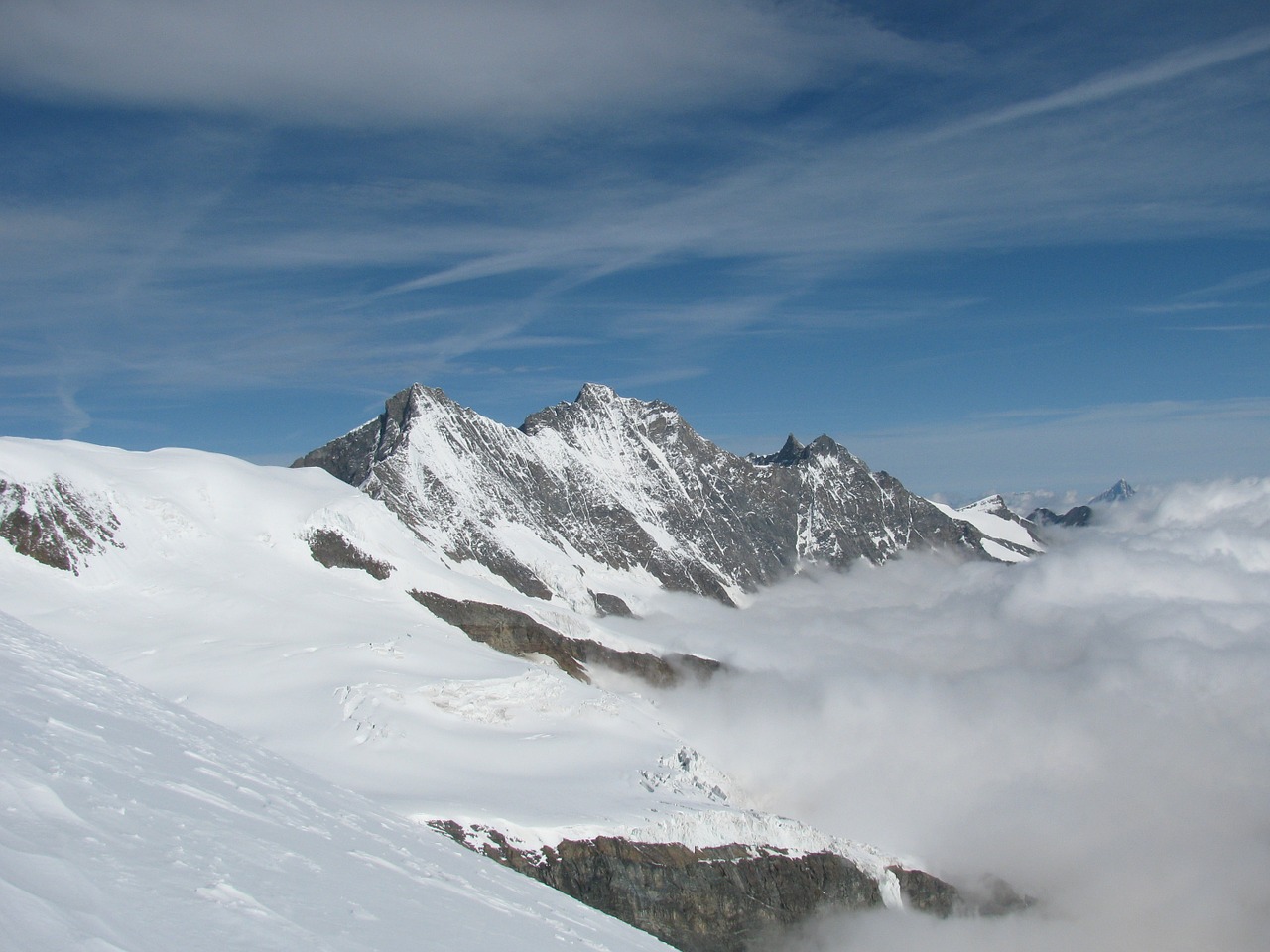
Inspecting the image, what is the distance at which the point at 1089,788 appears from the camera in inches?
7274

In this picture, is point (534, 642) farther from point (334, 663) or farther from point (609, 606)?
point (609, 606)

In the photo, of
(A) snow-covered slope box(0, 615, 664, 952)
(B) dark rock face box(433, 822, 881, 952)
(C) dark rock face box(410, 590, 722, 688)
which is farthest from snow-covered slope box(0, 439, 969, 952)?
(A) snow-covered slope box(0, 615, 664, 952)

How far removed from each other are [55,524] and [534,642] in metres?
40.1

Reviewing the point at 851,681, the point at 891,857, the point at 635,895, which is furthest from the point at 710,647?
the point at 635,895

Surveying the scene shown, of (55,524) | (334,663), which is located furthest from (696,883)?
(55,524)

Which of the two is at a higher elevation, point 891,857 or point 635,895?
point 891,857

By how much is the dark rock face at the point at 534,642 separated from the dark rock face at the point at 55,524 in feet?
77.3

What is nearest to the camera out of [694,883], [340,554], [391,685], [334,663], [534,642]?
[694,883]

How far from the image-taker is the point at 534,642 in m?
86.5

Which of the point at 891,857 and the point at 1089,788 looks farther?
the point at 1089,788

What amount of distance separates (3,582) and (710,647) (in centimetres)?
10833

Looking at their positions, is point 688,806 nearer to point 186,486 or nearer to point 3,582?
point 3,582

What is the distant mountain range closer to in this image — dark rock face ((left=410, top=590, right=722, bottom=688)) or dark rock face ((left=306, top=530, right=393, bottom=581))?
dark rock face ((left=306, top=530, right=393, bottom=581))

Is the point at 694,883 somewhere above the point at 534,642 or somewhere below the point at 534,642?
below
